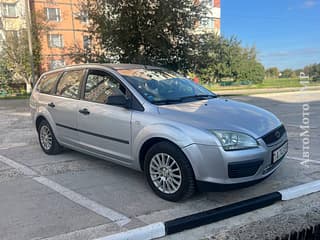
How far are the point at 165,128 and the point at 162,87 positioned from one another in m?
1.00

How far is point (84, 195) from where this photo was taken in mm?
3852

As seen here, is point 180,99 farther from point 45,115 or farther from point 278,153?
point 45,115

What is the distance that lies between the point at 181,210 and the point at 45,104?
132 inches

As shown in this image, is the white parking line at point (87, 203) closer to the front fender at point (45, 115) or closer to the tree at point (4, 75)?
the front fender at point (45, 115)

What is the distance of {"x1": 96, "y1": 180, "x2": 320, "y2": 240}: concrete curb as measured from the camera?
9.41 ft

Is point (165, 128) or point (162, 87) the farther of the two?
point (162, 87)

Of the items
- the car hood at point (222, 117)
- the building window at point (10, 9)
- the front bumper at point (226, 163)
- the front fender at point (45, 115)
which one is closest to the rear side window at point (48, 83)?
the front fender at point (45, 115)

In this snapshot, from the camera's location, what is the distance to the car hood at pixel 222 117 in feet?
11.0

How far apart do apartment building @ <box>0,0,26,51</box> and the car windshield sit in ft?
90.7

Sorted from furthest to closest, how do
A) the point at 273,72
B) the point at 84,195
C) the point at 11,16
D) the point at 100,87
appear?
the point at 273,72, the point at 11,16, the point at 100,87, the point at 84,195

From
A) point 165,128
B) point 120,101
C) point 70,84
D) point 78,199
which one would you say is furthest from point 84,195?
Answer: point 70,84

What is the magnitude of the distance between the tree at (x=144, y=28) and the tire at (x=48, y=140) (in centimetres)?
940

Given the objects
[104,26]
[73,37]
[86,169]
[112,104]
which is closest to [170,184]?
[112,104]

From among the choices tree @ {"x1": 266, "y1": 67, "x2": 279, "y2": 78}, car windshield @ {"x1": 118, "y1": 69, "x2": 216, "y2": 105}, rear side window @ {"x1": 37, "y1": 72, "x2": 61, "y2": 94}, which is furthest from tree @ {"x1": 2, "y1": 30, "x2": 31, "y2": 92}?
car windshield @ {"x1": 118, "y1": 69, "x2": 216, "y2": 105}
